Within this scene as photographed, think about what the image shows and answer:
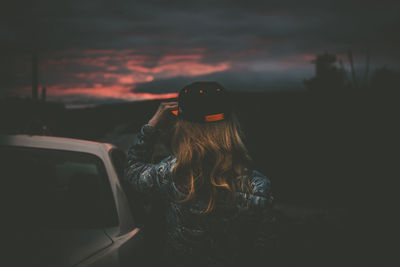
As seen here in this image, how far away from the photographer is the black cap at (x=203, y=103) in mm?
1791

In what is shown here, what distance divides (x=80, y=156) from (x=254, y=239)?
125 cm

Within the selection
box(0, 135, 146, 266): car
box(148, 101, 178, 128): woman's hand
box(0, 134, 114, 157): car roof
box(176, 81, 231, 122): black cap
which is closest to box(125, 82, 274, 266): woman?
box(176, 81, 231, 122): black cap

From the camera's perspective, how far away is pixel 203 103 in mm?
1792

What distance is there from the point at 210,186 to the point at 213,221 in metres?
0.20

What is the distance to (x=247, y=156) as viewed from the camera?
5.94 ft

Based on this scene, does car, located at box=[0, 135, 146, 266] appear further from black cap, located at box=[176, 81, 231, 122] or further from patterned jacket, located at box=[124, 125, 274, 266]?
black cap, located at box=[176, 81, 231, 122]

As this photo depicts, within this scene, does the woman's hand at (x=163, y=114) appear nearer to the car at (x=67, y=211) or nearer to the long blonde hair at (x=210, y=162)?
the long blonde hair at (x=210, y=162)

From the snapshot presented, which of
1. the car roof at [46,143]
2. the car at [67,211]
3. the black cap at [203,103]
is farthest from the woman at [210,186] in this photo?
the car roof at [46,143]

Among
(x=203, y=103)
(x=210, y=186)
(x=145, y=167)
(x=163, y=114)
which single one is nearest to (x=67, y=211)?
(x=145, y=167)

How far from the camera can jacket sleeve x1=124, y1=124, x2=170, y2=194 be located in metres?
1.89

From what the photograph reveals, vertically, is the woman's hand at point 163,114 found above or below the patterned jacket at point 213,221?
above

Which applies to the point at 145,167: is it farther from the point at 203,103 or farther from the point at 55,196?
the point at 55,196

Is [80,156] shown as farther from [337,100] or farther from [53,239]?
[337,100]

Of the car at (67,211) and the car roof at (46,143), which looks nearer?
the car at (67,211)
